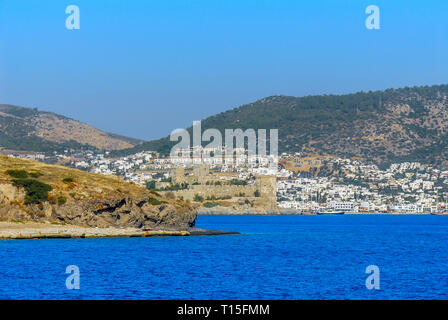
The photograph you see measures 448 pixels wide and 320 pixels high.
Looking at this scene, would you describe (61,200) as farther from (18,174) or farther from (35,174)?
(35,174)

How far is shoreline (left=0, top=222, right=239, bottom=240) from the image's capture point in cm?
8406

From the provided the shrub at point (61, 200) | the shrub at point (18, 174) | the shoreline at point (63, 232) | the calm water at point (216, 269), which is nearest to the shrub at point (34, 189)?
the shrub at point (61, 200)

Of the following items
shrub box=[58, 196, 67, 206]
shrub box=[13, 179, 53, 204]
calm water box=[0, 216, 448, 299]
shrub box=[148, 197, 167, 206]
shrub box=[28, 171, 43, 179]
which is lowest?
calm water box=[0, 216, 448, 299]

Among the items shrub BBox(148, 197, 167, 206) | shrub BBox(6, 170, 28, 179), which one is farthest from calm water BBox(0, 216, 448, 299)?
shrub BBox(6, 170, 28, 179)

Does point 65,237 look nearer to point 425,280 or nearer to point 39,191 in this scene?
point 39,191

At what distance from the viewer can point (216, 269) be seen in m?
56.4

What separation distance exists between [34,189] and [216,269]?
4608 cm

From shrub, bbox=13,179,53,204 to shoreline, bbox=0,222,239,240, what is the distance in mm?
3688

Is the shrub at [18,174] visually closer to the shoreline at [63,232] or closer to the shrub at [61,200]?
the shrub at [61,200]

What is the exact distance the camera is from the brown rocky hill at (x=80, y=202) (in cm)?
9519

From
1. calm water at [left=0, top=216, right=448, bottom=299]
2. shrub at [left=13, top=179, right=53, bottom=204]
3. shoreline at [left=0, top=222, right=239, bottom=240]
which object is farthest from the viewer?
shrub at [left=13, top=179, right=53, bottom=204]

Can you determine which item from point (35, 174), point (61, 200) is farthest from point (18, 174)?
point (61, 200)

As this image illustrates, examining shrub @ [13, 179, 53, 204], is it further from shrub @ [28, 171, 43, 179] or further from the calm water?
the calm water
